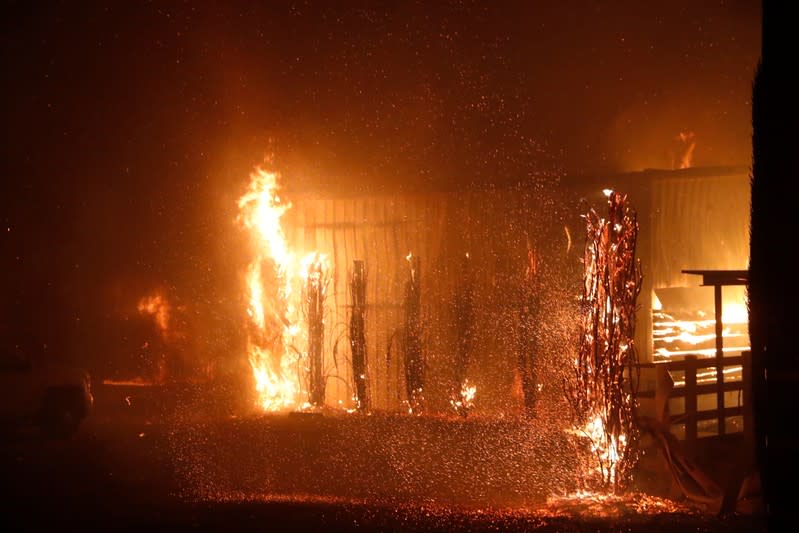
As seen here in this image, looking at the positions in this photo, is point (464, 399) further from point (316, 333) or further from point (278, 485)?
point (278, 485)

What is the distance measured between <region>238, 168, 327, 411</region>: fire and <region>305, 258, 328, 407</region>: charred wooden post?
0.88 feet

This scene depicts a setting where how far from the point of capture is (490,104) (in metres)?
26.4

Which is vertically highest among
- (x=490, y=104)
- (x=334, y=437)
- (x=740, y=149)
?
(x=490, y=104)

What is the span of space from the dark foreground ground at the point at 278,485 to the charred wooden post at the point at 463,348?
1.33 metres

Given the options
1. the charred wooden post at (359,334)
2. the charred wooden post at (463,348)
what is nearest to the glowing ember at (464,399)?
the charred wooden post at (463,348)

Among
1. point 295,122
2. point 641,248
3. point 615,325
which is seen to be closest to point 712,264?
point 641,248

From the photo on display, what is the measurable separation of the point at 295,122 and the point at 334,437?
11.3m

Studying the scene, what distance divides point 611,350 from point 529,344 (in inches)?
179

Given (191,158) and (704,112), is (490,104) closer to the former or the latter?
(704,112)

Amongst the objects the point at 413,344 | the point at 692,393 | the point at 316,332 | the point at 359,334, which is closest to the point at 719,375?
the point at 692,393

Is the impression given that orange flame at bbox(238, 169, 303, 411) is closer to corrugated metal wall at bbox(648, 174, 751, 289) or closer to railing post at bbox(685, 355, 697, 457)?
corrugated metal wall at bbox(648, 174, 751, 289)

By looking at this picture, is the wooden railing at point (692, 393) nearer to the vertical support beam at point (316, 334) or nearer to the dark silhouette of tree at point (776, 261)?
the dark silhouette of tree at point (776, 261)

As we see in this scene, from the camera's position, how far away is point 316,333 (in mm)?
16562

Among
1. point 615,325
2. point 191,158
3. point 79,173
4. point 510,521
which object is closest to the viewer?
point 510,521
